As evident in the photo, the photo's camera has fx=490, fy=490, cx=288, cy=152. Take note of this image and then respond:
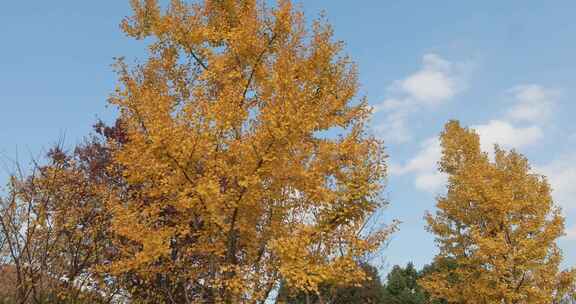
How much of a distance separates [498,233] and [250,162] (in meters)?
9.84

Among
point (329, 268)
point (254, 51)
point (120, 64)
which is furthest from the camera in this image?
point (120, 64)

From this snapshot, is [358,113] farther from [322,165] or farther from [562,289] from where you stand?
[562,289]

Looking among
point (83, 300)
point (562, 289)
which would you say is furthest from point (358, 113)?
point (562, 289)

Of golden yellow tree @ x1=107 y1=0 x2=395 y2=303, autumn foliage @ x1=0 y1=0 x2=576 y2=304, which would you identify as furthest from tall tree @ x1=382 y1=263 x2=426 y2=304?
golden yellow tree @ x1=107 y1=0 x2=395 y2=303

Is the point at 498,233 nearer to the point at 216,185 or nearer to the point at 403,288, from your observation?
the point at 216,185

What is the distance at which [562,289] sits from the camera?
48.5ft

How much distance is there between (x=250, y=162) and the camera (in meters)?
7.70

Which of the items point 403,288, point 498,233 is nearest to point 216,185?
point 498,233

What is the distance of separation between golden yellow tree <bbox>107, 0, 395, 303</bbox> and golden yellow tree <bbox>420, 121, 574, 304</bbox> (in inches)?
242

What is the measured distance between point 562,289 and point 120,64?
1403 cm

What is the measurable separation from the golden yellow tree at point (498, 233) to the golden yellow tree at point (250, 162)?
615 cm

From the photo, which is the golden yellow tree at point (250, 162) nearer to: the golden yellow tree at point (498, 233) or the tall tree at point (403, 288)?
the golden yellow tree at point (498, 233)

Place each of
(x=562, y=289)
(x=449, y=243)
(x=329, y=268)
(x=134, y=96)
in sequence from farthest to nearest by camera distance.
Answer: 1. (x=449, y=243)
2. (x=562, y=289)
3. (x=134, y=96)
4. (x=329, y=268)

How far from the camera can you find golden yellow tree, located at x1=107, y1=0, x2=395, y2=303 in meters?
7.58
